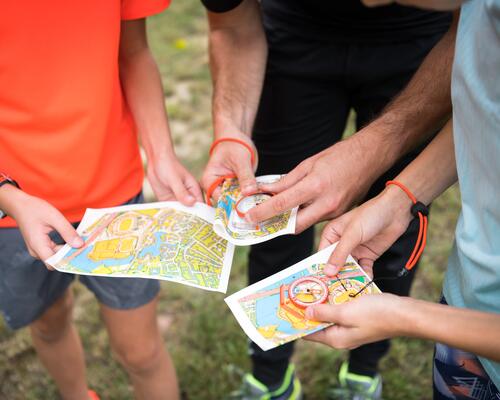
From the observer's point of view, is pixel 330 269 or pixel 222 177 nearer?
pixel 330 269

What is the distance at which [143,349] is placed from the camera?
73.7 inches

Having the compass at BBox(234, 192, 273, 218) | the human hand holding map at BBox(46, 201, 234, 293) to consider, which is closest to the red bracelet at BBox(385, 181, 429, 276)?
the compass at BBox(234, 192, 273, 218)

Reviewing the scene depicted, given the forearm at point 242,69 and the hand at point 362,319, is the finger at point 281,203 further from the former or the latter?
the forearm at point 242,69

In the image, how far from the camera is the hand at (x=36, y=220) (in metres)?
1.50

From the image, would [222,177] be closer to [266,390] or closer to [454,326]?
[454,326]

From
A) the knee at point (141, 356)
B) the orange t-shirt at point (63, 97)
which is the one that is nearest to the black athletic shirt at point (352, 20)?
the orange t-shirt at point (63, 97)

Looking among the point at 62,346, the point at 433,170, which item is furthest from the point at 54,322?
the point at 433,170

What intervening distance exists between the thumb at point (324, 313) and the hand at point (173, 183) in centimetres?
58

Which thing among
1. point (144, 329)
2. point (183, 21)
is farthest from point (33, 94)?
point (183, 21)

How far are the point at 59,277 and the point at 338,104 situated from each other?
1.12 metres

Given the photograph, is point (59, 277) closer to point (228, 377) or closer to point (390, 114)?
point (228, 377)

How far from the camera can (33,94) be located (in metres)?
1.54

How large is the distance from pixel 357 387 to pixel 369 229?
40.7 inches

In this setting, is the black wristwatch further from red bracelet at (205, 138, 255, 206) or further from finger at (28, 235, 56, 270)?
red bracelet at (205, 138, 255, 206)
